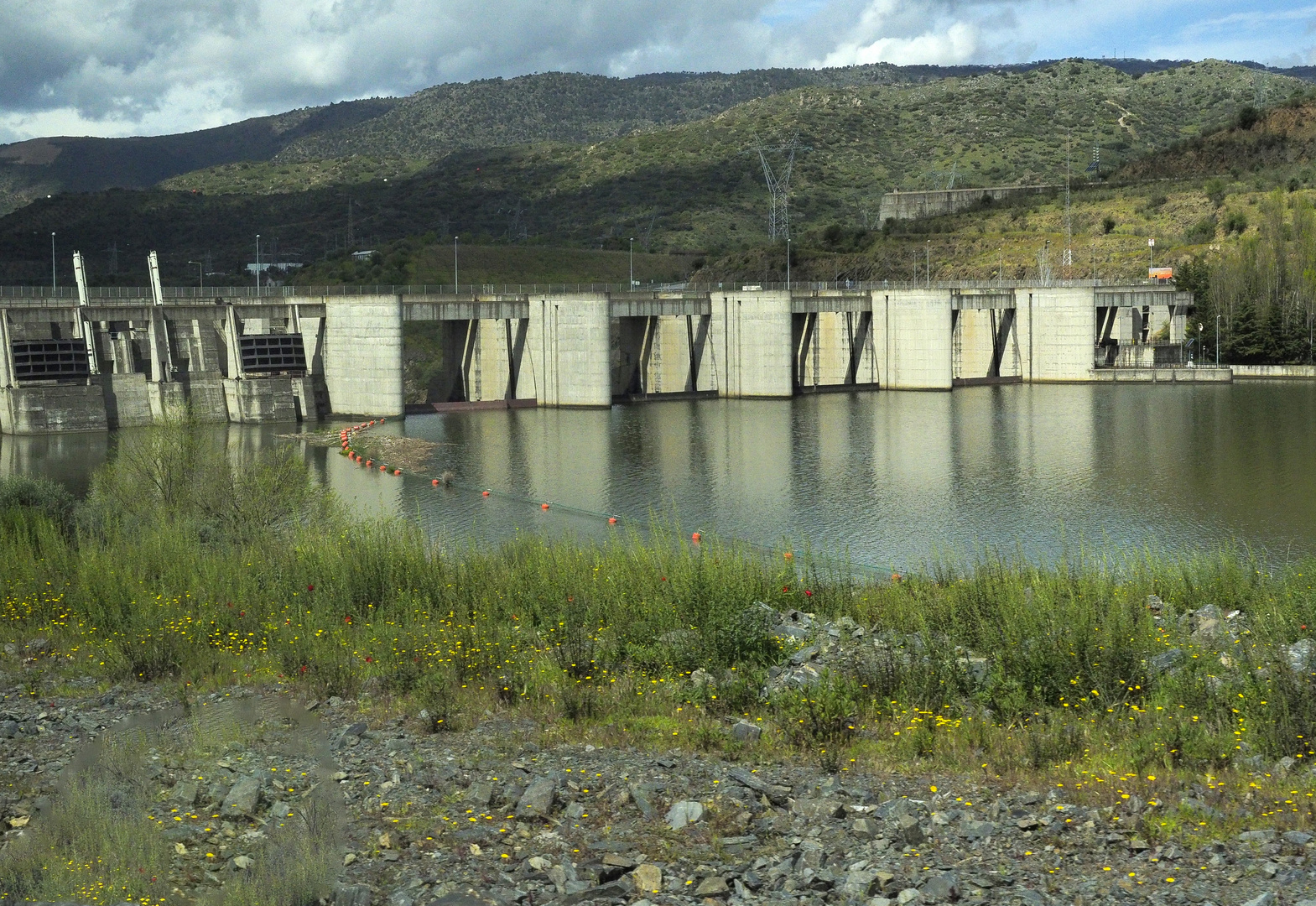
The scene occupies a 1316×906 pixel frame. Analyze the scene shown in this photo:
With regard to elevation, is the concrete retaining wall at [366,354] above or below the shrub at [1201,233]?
below

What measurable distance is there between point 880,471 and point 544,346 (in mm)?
24273

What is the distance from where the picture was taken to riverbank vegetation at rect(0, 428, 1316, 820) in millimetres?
13727

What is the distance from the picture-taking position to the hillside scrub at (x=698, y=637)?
45.9ft

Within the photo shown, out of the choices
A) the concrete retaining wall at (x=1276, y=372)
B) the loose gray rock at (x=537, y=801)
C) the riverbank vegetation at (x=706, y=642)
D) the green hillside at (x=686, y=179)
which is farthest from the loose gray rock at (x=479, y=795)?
the green hillside at (x=686, y=179)

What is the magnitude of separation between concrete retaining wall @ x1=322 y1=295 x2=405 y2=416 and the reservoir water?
5.83 ft

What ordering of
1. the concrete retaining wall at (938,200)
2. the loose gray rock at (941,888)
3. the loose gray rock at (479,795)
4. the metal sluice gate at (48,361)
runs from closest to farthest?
the loose gray rock at (941,888)
the loose gray rock at (479,795)
the metal sluice gate at (48,361)
the concrete retaining wall at (938,200)

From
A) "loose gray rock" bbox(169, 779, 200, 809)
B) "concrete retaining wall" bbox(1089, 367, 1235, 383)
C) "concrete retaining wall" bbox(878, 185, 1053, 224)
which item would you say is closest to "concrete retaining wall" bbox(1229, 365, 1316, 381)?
"concrete retaining wall" bbox(1089, 367, 1235, 383)

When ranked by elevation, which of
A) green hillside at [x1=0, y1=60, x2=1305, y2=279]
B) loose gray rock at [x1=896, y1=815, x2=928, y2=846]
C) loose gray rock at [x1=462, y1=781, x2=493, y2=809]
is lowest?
loose gray rock at [x1=896, y1=815, x2=928, y2=846]

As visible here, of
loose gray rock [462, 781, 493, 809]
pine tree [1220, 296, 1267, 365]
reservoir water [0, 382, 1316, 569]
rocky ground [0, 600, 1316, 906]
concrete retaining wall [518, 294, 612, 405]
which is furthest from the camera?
pine tree [1220, 296, 1267, 365]

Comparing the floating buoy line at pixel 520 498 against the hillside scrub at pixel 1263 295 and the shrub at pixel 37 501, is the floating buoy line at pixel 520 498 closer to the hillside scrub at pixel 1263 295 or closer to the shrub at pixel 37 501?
the shrub at pixel 37 501

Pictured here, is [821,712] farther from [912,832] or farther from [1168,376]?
[1168,376]

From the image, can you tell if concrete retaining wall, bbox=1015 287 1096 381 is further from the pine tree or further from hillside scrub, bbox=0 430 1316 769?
hillside scrub, bbox=0 430 1316 769

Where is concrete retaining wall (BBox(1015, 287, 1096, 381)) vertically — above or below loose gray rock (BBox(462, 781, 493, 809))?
above

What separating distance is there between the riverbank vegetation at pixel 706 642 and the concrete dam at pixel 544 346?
3368 cm
